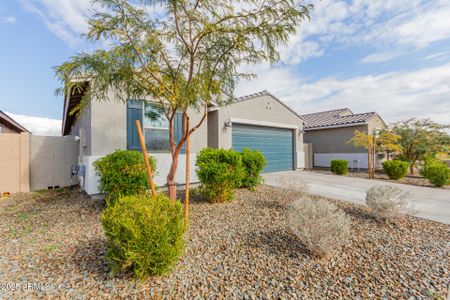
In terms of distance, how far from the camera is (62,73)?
12.2ft

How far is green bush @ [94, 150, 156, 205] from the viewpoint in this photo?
5.12 m

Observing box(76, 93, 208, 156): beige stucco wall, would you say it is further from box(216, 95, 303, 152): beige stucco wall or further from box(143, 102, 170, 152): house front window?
box(216, 95, 303, 152): beige stucco wall

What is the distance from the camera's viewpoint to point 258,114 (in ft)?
36.7

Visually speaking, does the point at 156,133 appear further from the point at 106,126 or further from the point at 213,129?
the point at 213,129

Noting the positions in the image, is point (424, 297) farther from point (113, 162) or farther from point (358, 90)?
point (358, 90)

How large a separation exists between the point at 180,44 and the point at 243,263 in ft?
14.9

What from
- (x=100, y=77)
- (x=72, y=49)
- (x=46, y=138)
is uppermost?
(x=72, y=49)

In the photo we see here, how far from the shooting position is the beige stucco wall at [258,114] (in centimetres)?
959

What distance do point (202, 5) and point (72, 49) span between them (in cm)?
266

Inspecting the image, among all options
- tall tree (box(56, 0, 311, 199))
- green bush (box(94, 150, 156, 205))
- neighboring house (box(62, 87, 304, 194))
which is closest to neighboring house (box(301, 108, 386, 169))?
neighboring house (box(62, 87, 304, 194))

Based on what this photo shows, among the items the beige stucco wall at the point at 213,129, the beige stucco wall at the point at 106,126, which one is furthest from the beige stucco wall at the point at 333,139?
the beige stucco wall at the point at 106,126

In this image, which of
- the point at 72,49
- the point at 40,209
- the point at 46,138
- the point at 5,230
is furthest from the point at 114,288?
the point at 46,138

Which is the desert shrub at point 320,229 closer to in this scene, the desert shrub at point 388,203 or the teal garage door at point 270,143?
the desert shrub at point 388,203

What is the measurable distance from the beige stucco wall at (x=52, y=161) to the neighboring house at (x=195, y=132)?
1070mm
